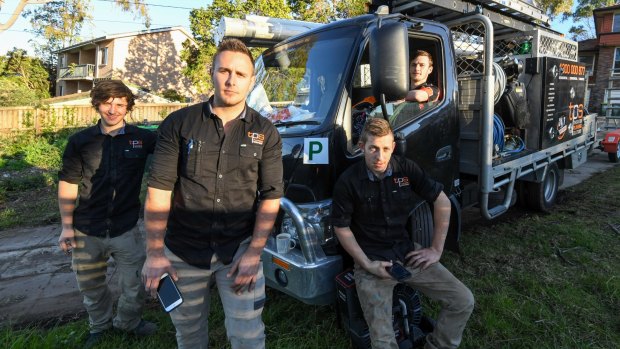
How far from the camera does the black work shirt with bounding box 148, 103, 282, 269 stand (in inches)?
76.5

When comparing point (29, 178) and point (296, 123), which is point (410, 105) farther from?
point (29, 178)

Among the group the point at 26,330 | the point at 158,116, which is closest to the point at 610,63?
the point at 158,116

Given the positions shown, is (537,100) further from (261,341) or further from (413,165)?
(261,341)

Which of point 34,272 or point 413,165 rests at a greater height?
point 413,165

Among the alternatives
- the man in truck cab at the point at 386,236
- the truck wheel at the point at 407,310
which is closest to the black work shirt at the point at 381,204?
the man in truck cab at the point at 386,236

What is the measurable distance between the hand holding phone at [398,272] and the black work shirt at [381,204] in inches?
3.5

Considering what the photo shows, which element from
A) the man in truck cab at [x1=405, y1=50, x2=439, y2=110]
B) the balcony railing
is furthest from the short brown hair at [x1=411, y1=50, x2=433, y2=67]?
the balcony railing

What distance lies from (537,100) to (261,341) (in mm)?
4190

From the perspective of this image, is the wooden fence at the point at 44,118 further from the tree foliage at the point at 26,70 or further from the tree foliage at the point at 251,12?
the tree foliage at the point at 26,70

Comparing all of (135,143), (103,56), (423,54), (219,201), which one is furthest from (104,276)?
(103,56)

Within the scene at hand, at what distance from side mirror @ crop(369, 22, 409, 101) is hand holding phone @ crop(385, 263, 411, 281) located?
109 centimetres

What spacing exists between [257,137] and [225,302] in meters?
0.84

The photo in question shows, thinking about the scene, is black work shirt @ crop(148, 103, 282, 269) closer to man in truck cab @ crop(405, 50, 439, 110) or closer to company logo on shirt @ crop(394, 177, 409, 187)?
company logo on shirt @ crop(394, 177, 409, 187)

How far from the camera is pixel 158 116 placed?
17.7 metres
